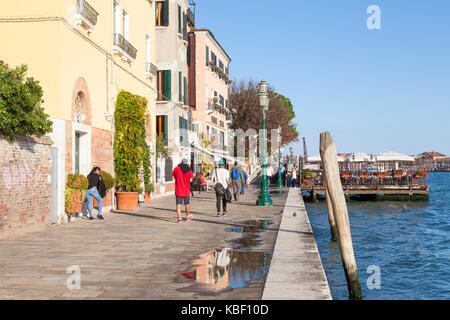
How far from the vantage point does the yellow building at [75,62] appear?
12.7 m

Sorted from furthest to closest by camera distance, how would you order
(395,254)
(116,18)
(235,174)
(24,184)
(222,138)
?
(222,138) → (235,174) → (116,18) → (395,254) → (24,184)

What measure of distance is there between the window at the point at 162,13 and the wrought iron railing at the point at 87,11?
12491mm

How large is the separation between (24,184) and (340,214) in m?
6.91

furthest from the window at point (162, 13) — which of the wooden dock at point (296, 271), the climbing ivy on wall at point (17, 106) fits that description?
the wooden dock at point (296, 271)

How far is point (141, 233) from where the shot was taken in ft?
36.1

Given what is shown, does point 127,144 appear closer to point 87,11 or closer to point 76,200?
point 76,200

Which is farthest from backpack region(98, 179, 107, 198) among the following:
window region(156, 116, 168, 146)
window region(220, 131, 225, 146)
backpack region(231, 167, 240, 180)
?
window region(220, 131, 225, 146)

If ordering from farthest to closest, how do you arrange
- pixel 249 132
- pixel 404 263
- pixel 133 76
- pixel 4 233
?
pixel 249 132 < pixel 133 76 < pixel 404 263 < pixel 4 233

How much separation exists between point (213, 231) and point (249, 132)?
40188mm

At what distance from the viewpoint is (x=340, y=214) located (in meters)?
8.04

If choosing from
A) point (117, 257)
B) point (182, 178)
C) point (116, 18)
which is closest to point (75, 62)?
point (182, 178)
